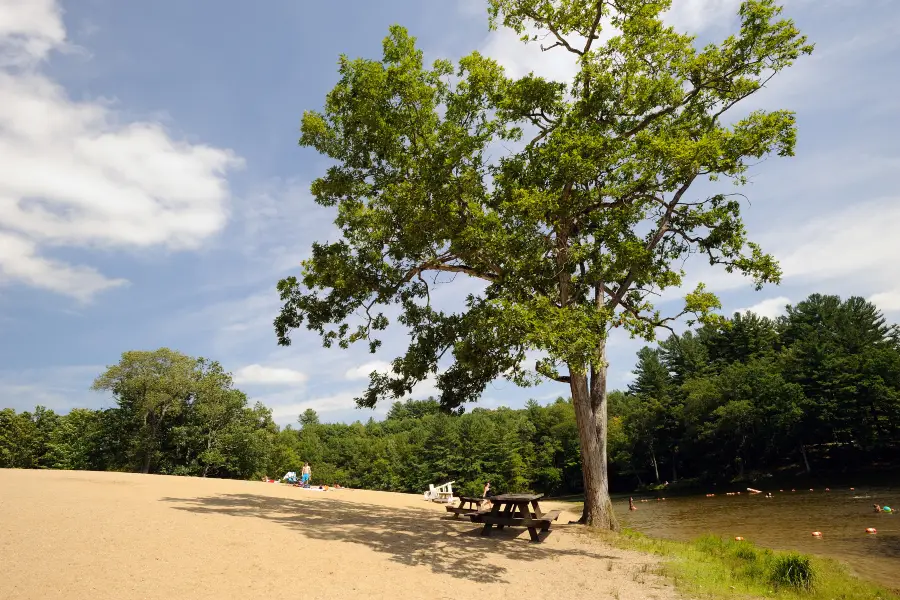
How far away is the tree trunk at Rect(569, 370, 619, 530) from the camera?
14430 mm

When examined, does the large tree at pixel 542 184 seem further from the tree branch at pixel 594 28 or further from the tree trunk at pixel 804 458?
the tree trunk at pixel 804 458

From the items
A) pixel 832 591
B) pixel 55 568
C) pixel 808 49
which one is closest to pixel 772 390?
pixel 808 49

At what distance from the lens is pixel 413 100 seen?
1501cm

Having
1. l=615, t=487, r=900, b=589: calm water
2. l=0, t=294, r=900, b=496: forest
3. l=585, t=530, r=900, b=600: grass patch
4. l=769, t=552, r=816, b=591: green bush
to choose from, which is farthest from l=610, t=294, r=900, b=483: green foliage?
l=769, t=552, r=816, b=591: green bush

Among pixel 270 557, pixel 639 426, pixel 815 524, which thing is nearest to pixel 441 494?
pixel 815 524

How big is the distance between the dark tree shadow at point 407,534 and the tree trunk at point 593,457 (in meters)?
2.51

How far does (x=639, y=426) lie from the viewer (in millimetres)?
60719

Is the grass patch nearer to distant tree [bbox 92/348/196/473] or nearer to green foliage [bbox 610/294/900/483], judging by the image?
green foliage [bbox 610/294/900/483]

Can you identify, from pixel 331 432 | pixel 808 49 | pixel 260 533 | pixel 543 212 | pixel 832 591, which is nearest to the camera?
pixel 832 591

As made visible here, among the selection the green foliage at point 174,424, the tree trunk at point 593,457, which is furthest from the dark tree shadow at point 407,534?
the green foliage at point 174,424

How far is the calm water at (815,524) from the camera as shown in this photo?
13.2 metres

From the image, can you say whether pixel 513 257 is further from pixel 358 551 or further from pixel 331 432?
pixel 331 432

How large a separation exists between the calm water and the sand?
6.99 m

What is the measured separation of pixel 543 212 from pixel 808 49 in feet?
29.5
